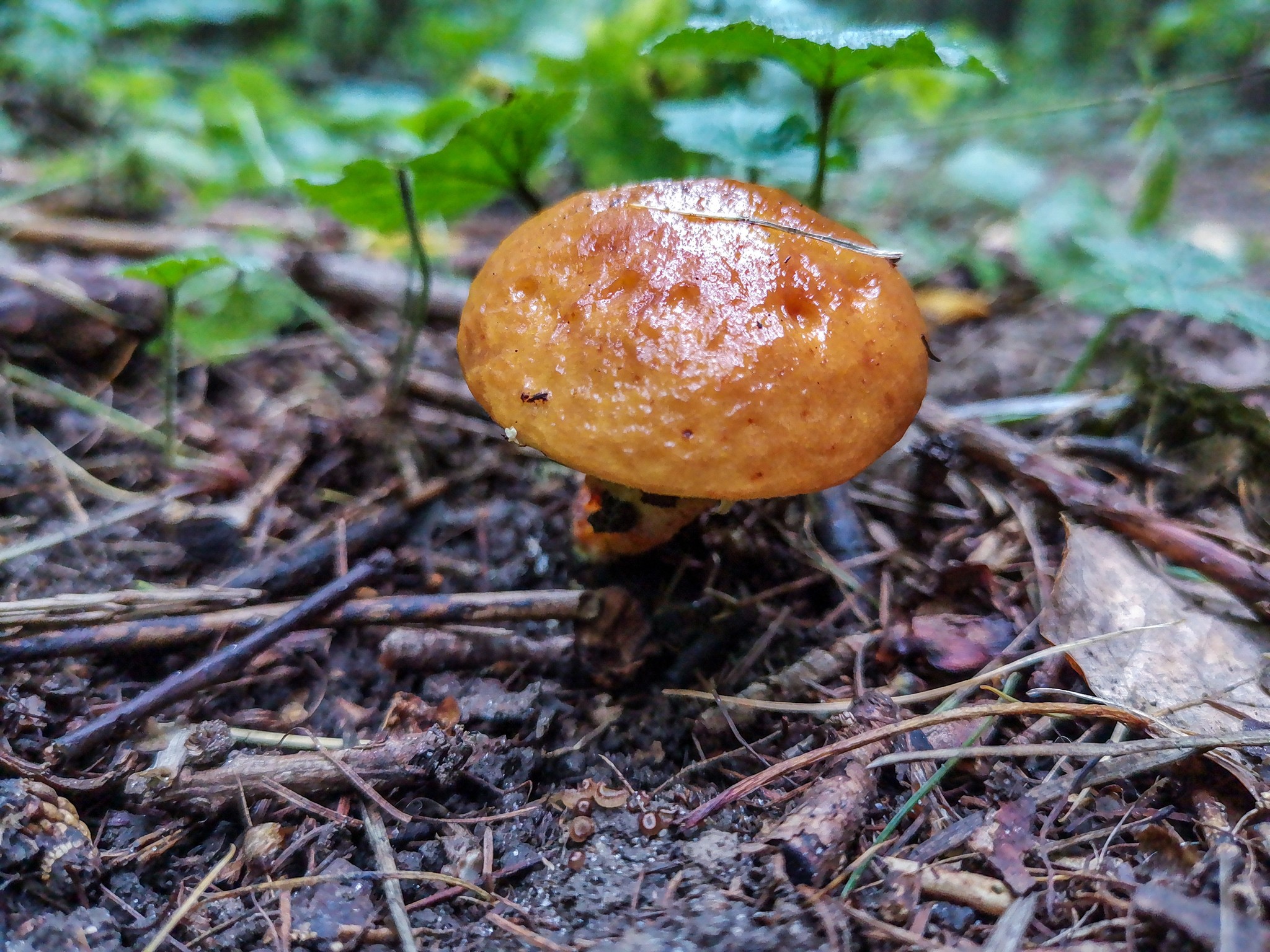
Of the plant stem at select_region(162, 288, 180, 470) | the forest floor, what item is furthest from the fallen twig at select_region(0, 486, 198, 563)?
the plant stem at select_region(162, 288, 180, 470)

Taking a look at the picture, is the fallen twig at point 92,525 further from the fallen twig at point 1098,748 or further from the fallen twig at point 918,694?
the fallen twig at point 1098,748

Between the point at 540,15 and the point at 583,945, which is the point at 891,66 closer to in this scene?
the point at 583,945

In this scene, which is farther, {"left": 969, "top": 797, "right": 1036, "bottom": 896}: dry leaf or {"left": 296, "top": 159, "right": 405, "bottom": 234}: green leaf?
{"left": 296, "top": 159, "right": 405, "bottom": 234}: green leaf

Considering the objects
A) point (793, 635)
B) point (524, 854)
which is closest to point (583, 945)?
point (524, 854)

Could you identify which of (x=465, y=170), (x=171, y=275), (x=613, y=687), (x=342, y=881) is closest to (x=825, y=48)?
(x=465, y=170)

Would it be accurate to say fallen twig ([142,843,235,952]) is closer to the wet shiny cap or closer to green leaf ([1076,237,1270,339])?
the wet shiny cap

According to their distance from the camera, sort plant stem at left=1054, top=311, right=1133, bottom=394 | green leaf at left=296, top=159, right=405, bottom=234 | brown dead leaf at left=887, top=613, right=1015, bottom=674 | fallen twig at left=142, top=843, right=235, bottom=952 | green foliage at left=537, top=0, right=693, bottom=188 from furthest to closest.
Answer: green foliage at left=537, top=0, right=693, bottom=188
plant stem at left=1054, top=311, right=1133, bottom=394
green leaf at left=296, top=159, right=405, bottom=234
brown dead leaf at left=887, top=613, right=1015, bottom=674
fallen twig at left=142, top=843, right=235, bottom=952
